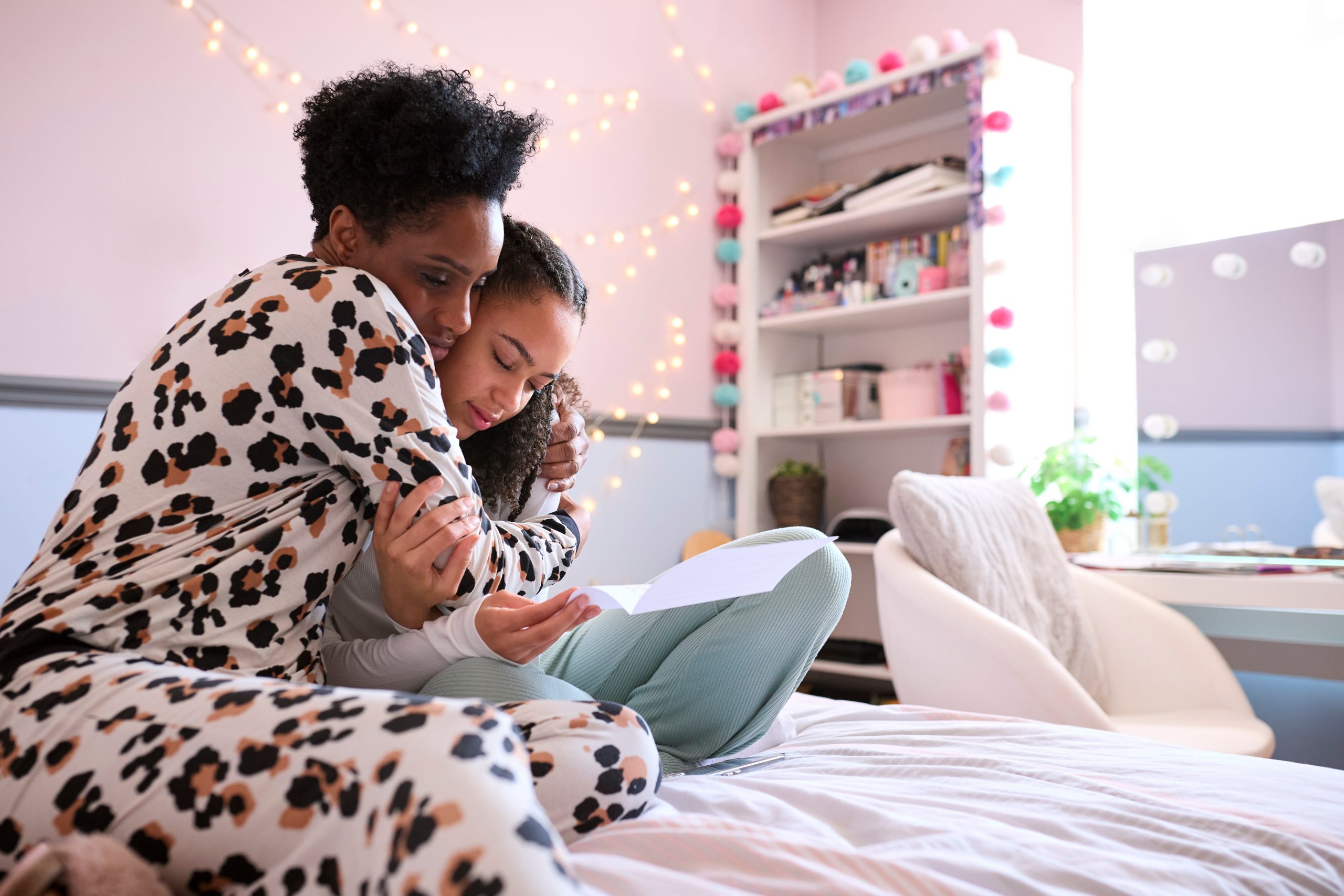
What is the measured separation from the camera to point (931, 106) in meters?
3.11

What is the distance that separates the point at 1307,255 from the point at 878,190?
110 cm

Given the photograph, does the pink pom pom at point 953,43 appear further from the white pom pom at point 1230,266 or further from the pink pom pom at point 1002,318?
the white pom pom at point 1230,266

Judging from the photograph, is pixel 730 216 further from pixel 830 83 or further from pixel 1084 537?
pixel 1084 537

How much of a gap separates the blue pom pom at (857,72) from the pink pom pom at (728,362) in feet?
2.90

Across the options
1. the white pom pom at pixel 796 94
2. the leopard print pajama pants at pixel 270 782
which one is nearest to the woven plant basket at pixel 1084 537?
the white pom pom at pixel 796 94

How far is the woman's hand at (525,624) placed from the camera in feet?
3.30

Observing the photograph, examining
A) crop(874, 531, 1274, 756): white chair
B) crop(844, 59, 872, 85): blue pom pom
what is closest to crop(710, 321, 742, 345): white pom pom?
crop(844, 59, 872, 85): blue pom pom

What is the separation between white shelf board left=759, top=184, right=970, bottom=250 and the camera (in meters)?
2.93

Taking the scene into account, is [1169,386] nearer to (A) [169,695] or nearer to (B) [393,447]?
(B) [393,447]

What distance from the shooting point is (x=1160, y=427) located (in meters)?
2.71

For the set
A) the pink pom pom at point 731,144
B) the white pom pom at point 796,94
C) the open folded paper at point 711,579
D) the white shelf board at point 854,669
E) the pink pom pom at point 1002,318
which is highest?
the white pom pom at point 796,94

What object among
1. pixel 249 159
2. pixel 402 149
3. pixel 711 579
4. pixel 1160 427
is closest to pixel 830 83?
pixel 1160 427

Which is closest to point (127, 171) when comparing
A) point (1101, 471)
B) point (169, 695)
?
point (169, 695)

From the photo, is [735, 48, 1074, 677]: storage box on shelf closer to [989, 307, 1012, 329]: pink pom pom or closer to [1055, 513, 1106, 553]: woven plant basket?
[989, 307, 1012, 329]: pink pom pom
